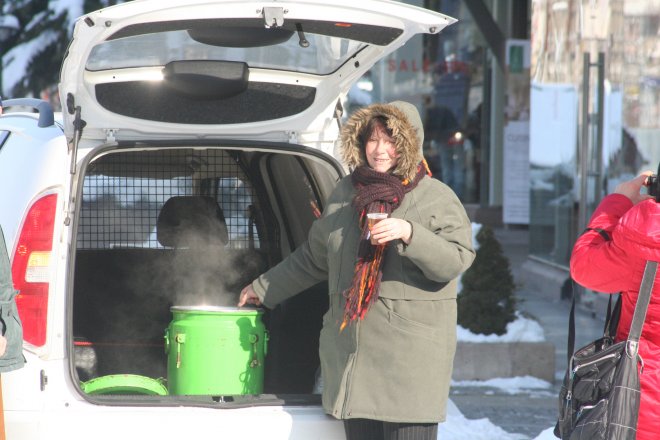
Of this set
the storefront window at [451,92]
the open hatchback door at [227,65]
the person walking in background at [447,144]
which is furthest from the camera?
the person walking in background at [447,144]

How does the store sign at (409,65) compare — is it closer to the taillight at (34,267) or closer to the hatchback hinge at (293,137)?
the hatchback hinge at (293,137)

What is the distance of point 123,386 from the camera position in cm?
388

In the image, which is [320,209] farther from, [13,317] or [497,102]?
[497,102]

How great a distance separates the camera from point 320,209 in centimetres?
434

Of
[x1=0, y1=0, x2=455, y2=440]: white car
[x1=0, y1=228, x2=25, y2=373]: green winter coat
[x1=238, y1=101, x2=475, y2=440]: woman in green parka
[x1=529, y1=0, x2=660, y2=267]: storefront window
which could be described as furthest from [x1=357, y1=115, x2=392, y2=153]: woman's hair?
[x1=529, y1=0, x2=660, y2=267]: storefront window

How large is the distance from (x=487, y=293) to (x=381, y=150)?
3923 millimetres

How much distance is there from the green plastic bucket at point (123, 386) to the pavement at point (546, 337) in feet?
8.60

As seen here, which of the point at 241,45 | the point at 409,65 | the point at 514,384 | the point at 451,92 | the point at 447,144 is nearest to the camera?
the point at 241,45

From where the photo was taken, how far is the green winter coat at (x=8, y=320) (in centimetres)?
315

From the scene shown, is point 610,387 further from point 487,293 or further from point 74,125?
point 487,293

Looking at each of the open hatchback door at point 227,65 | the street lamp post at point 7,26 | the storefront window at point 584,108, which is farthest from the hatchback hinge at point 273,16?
the street lamp post at point 7,26

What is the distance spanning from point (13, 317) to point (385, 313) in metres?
1.16

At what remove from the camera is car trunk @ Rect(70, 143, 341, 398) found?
15.0ft

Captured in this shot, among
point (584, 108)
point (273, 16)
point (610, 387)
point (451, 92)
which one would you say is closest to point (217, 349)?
point (273, 16)
